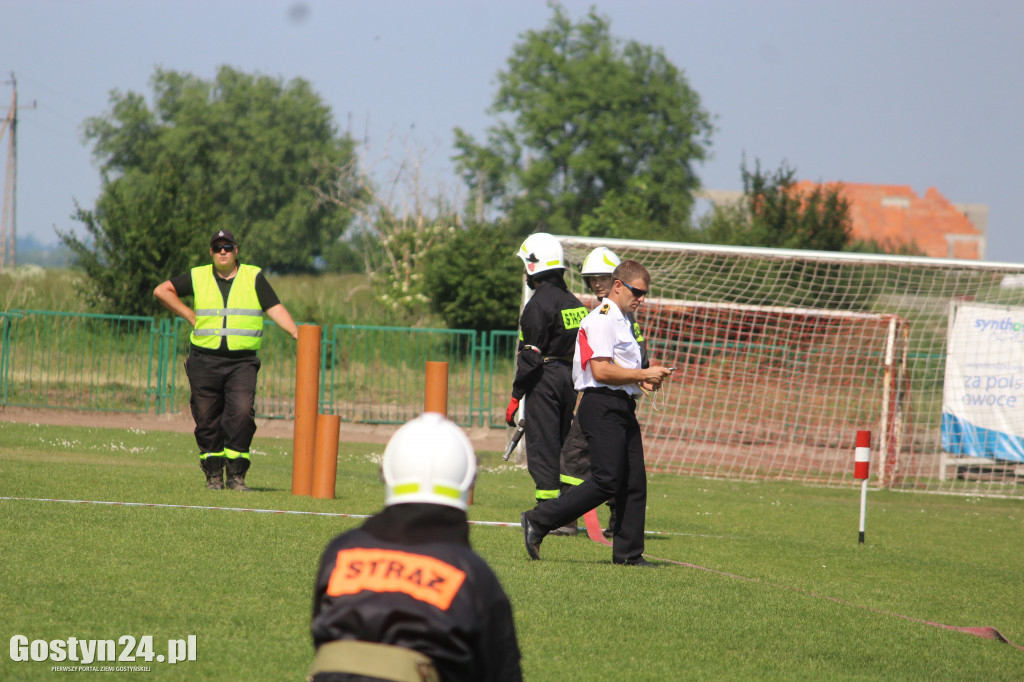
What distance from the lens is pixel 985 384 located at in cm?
1641

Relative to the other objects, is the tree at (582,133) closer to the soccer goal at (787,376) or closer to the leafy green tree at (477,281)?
the leafy green tree at (477,281)

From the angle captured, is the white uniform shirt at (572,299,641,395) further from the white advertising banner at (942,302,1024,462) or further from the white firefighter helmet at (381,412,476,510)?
the white advertising banner at (942,302,1024,462)

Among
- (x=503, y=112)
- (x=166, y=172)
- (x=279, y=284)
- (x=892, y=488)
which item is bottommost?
(x=892, y=488)

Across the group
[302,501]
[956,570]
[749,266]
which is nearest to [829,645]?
[956,570]

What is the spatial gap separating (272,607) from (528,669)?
134 centimetres

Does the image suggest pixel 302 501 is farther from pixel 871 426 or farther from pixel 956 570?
pixel 871 426

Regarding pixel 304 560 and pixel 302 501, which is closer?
pixel 304 560

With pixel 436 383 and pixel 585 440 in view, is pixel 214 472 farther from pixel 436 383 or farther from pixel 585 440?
pixel 585 440

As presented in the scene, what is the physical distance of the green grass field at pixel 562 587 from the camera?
456cm

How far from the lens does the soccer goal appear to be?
17.0 metres

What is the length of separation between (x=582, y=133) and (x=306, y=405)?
41692 mm

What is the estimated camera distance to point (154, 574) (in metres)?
5.43

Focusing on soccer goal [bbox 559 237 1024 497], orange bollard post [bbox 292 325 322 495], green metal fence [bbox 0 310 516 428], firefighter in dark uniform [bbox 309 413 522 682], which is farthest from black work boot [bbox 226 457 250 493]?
green metal fence [bbox 0 310 516 428]

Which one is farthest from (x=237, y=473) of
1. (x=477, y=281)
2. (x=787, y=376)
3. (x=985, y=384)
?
(x=477, y=281)
